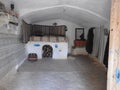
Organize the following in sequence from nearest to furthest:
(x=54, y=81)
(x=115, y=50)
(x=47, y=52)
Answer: (x=115, y=50)
(x=54, y=81)
(x=47, y=52)

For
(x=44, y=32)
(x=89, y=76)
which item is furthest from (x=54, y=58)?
(x=89, y=76)

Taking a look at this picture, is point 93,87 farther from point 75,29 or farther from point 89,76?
point 75,29

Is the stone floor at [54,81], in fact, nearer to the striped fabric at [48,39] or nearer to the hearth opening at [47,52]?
the striped fabric at [48,39]

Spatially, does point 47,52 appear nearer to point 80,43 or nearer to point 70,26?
point 80,43

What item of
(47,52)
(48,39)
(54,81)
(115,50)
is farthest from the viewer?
(47,52)

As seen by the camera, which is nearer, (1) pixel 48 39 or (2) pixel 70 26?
(1) pixel 48 39

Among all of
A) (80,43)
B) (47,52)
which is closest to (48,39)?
(47,52)

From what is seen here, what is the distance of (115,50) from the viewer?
222cm

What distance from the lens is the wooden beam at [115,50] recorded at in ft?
7.18

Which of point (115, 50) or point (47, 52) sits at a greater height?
point (115, 50)

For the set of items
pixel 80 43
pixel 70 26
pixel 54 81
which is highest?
pixel 70 26

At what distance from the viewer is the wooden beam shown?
86.1 inches

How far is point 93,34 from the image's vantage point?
7223 mm

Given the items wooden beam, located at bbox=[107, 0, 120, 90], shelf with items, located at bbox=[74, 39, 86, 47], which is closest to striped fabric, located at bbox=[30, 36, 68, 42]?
shelf with items, located at bbox=[74, 39, 86, 47]
